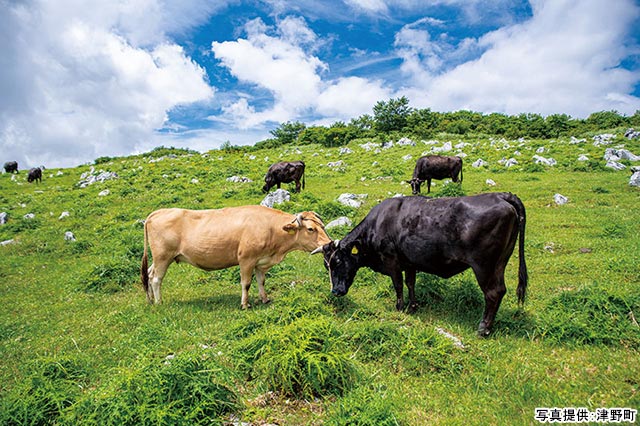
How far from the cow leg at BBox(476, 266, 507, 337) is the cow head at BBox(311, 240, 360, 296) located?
100 inches

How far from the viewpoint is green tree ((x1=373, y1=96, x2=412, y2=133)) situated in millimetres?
53250

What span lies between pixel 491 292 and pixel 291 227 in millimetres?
4020

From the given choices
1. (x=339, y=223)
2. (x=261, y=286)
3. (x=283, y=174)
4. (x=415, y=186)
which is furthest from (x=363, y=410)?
(x=283, y=174)

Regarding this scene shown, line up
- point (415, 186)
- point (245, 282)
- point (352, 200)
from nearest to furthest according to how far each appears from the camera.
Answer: point (245, 282) → point (352, 200) → point (415, 186)

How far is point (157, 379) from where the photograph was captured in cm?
366

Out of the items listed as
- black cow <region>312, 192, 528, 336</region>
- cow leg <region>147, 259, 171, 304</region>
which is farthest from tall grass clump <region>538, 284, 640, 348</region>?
cow leg <region>147, 259, 171, 304</region>

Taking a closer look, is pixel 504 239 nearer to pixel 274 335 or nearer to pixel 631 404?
pixel 631 404

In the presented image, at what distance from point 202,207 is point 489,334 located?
14937 millimetres

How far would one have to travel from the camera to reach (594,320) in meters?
5.36

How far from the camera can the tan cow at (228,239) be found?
7469 mm

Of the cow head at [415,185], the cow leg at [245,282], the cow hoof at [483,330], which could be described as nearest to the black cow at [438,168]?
the cow head at [415,185]

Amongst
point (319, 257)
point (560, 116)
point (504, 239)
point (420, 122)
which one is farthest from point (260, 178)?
point (560, 116)

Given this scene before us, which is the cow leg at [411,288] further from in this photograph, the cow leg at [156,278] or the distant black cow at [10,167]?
the distant black cow at [10,167]

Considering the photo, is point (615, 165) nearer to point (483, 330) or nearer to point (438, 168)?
point (438, 168)
